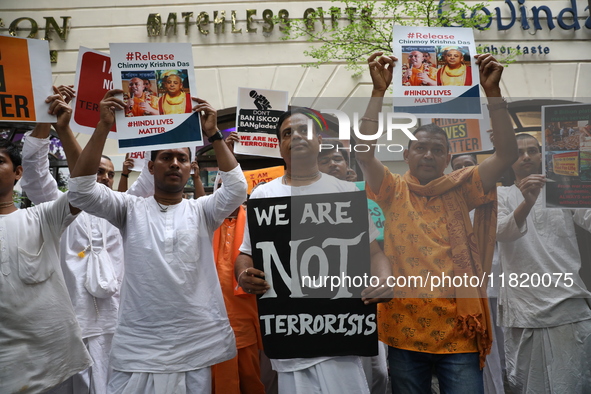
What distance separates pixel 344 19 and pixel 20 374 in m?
7.72

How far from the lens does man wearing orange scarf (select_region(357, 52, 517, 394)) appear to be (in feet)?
8.55

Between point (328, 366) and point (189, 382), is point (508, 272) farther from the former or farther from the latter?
point (189, 382)

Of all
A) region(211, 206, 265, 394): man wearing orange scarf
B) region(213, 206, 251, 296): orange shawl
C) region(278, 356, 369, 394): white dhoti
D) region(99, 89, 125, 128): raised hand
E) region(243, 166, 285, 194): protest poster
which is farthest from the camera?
region(243, 166, 285, 194): protest poster

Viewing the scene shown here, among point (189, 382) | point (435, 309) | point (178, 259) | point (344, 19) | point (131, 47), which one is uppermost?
point (344, 19)

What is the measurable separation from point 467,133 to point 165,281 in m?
1.78

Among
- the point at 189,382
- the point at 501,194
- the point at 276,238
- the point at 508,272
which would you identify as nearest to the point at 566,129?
the point at 501,194

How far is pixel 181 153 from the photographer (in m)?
3.18

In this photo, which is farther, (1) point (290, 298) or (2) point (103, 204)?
(2) point (103, 204)

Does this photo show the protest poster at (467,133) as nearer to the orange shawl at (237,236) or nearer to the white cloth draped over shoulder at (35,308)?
the orange shawl at (237,236)

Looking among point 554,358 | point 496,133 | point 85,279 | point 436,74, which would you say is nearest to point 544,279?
point 554,358

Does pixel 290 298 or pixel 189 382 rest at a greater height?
pixel 290 298

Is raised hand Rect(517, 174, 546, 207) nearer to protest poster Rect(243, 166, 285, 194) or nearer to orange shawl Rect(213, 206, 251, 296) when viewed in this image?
orange shawl Rect(213, 206, 251, 296)

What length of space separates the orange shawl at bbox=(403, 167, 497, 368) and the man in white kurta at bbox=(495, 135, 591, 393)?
0.15 m

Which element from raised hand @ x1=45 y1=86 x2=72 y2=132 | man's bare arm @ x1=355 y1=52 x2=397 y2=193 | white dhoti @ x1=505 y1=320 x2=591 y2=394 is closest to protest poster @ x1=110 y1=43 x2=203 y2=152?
raised hand @ x1=45 y1=86 x2=72 y2=132
